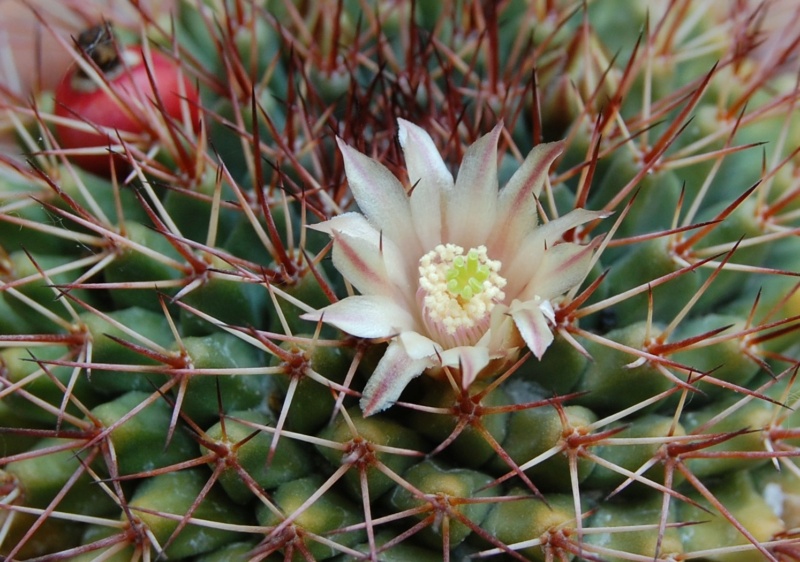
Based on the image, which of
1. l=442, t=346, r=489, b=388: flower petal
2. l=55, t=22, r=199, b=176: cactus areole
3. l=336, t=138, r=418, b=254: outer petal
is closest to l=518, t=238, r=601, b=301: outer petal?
l=442, t=346, r=489, b=388: flower petal

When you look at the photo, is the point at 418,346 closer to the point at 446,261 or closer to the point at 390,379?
the point at 390,379

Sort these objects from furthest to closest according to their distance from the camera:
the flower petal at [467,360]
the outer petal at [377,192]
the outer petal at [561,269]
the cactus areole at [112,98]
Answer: the cactus areole at [112,98], the outer petal at [377,192], the outer petal at [561,269], the flower petal at [467,360]

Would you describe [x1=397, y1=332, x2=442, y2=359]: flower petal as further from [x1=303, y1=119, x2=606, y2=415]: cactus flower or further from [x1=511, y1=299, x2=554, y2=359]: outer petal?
[x1=511, y1=299, x2=554, y2=359]: outer petal

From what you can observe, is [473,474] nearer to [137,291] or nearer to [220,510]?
[220,510]

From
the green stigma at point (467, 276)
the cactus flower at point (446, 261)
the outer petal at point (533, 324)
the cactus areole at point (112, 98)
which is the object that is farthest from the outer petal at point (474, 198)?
the cactus areole at point (112, 98)

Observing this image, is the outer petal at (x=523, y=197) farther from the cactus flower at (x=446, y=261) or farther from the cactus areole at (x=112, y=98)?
the cactus areole at (x=112, y=98)
